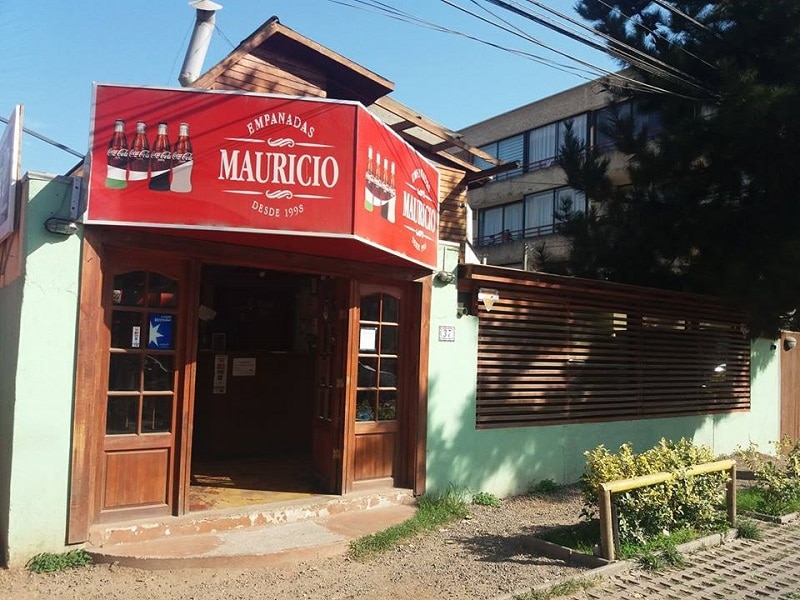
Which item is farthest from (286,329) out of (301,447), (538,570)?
(538,570)

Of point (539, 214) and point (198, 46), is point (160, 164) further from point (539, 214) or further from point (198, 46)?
point (539, 214)

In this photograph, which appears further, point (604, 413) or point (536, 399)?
point (604, 413)

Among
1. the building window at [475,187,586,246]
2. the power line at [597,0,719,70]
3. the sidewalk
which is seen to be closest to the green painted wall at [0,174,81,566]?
the sidewalk

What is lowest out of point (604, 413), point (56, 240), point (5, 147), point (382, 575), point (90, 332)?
point (382, 575)

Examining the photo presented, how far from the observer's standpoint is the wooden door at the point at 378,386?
7316 millimetres

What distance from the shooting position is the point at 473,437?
7.98 metres

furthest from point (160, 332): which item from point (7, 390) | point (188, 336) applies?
point (7, 390)

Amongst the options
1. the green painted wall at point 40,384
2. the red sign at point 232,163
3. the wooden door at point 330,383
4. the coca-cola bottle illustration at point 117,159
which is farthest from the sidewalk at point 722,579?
the coca-cola bottle illustration at point 117,159

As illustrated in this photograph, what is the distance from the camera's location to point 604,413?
9.43 m

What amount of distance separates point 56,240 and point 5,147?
1390 millimetres

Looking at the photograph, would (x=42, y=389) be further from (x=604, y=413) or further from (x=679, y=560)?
(x=604, y=413)

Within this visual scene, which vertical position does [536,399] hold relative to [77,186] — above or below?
below

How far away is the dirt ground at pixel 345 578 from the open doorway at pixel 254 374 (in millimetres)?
2532

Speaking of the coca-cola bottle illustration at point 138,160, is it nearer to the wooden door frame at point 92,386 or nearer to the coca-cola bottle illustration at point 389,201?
the wooden door frame at point 92,386
